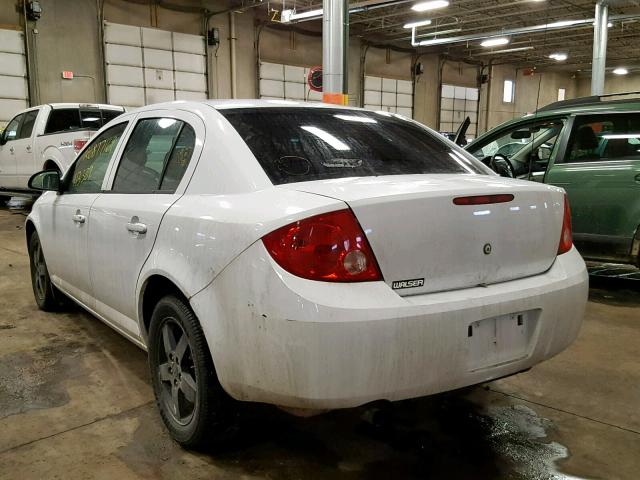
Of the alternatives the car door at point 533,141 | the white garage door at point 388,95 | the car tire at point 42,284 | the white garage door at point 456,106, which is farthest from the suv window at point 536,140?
the white garage door at point 456,106

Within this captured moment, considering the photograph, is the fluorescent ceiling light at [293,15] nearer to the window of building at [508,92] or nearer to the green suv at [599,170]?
the green suv at [599,170]

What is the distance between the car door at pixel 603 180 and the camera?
4434 millimetres

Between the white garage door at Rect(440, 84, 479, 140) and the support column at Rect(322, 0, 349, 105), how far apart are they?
15.7 metres

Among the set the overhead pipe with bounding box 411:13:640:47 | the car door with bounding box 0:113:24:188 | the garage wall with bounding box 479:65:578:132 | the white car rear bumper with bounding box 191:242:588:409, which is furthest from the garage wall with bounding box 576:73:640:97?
the white car rear bumper with bounding box 191:242:588:409

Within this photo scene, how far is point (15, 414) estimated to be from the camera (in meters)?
2.60

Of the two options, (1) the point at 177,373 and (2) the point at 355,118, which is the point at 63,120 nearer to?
(2) the point at 355,118

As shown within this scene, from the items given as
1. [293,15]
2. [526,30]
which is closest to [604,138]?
[293,15]

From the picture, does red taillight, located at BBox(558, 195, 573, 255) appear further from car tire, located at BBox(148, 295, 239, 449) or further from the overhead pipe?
the overhead pipe

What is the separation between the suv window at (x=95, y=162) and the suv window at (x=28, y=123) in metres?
6.95

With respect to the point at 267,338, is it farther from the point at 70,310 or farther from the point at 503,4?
the point at 503,4

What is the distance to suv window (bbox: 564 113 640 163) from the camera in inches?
179

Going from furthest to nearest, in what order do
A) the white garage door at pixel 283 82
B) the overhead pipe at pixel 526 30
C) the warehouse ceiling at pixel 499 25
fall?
the white garage door at pixel 283 82, the warehouse ceiling at pixel 499 25, the overhead pipe at pixel 526 30

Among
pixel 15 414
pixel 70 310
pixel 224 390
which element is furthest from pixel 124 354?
pixel 224 390

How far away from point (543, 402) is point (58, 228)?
9.82 feet
